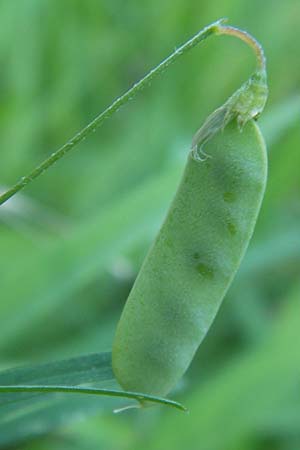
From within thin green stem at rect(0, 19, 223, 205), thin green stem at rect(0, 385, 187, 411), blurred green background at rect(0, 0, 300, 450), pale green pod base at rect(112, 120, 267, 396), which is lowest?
thin green stem at rect(0, 385, 187, 411)

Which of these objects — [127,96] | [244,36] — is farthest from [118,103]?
[244,36]

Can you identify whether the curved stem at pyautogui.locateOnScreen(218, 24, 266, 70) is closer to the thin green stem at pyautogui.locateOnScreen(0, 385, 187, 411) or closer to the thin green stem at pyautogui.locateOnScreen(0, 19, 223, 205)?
the thin green stem at pyautogui.locateOnScreen(0, 19, 223, 205)

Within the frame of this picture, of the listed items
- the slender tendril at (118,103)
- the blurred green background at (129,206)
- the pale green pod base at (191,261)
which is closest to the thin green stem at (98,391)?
the pale green pod base at (191,261)

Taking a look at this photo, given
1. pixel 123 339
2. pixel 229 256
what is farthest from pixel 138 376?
pixel 229 256

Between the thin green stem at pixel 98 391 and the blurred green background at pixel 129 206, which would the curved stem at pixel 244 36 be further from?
the blurred green background at pixel 129 206

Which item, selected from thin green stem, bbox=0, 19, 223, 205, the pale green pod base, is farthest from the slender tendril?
the pale green pod base

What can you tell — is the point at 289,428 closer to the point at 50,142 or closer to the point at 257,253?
the point at 257,253
